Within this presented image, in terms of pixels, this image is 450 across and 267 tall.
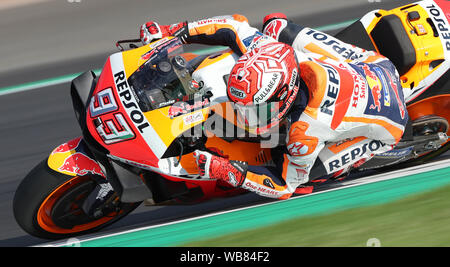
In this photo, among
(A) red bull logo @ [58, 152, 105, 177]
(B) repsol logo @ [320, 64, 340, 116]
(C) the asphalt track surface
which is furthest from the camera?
(C) the asphalt track surface

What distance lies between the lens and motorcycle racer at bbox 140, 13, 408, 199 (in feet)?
11.8

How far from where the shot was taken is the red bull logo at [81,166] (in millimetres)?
4062

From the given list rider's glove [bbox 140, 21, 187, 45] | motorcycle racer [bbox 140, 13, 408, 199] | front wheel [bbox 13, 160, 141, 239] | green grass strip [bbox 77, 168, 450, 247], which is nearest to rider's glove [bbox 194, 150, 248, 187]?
motorcycle racer [bbox 140, 13, 408, 199]

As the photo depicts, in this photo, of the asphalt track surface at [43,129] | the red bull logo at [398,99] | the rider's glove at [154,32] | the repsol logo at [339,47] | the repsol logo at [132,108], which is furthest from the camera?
the asphalt track surface at [43,129]

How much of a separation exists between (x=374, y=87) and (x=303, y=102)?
0.60m

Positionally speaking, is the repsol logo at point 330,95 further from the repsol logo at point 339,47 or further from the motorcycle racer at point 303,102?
the repsol logo at point 339,47

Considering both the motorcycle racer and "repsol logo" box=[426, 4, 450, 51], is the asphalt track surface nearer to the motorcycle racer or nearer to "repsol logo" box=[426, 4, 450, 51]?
the motorcycle racer

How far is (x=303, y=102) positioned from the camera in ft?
12.7

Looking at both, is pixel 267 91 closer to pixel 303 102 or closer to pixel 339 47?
pixel 303 102

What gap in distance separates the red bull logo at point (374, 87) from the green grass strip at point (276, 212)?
697 mm

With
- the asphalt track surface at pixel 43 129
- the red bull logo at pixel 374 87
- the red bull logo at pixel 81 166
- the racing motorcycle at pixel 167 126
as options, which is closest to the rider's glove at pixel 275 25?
the racing motorcycle at pixel 167 126

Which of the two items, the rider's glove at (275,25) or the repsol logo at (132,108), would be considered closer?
the repsol logo at (132,108)

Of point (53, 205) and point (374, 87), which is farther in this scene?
point (53, 205)

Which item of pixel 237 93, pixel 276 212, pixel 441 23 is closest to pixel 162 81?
pixel 237 93
